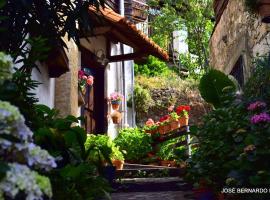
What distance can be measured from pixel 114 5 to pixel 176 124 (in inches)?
146

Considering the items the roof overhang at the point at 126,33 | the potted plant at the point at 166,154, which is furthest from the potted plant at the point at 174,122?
the roof overhang at the point at 126,33

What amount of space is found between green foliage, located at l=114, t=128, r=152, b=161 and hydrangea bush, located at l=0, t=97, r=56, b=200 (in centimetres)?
745

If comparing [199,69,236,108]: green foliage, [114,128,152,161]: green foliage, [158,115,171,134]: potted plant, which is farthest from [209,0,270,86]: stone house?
[114,128,152,161]: green foliage

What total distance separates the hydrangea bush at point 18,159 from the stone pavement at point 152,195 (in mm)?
3251

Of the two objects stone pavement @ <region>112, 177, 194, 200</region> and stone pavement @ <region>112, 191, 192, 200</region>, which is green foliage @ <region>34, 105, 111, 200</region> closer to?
stone pavement @ <region>112, 191, 192, 200</region>

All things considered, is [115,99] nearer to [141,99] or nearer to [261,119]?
[141,99]

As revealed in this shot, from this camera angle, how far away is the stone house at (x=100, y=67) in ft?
18.8

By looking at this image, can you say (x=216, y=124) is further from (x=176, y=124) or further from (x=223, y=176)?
(x=176, y=124)

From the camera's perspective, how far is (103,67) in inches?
392

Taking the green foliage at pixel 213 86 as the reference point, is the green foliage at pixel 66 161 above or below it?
below

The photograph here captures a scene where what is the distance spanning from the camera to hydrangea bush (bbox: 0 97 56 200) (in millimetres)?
1141

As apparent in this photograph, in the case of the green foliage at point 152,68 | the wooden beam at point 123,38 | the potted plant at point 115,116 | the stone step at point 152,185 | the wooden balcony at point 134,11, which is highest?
the wooden balcony at point 134,11

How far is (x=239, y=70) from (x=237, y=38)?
459 mm

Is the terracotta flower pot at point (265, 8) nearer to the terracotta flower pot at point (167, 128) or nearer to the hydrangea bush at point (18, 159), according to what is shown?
the hydrangea bush at point (18, 159)
